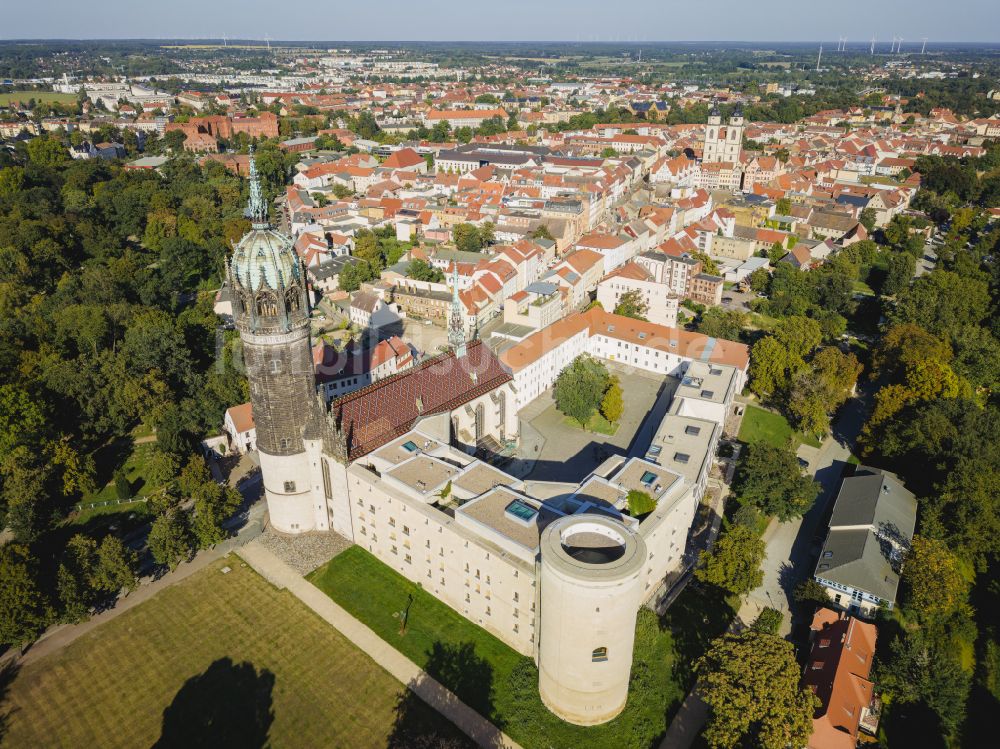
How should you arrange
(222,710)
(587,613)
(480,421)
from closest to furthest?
(587,613), (222,710), (480,421)

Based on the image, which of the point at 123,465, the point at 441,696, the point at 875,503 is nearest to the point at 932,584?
the point at 875,503

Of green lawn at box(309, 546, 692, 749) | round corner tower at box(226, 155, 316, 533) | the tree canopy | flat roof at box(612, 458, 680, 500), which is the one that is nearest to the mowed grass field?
green lawn at box(309, 546, 692, 749)

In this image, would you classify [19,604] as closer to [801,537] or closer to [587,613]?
[587,613]

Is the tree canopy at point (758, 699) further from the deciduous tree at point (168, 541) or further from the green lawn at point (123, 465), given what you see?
the green lawn at point (123, 465)

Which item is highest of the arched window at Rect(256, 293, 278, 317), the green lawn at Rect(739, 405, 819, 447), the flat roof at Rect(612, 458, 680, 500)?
the arched window at Rect(256, 293, 278, 317)

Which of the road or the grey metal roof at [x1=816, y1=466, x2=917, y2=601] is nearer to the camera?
the grey metal roof at [x1=816, y1=466, x2=917, y2=601]

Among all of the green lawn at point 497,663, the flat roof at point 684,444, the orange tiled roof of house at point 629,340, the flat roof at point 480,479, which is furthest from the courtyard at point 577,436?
the green lawn at point 497,663

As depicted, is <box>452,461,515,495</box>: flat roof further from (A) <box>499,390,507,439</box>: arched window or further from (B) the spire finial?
(B) the spire finial
